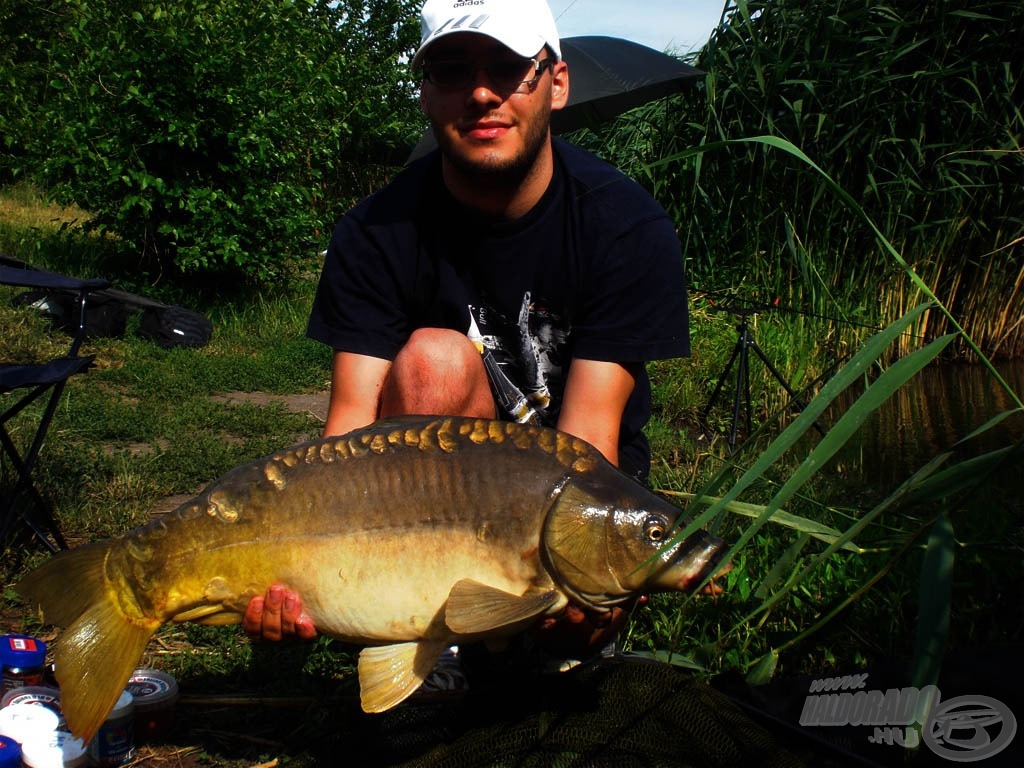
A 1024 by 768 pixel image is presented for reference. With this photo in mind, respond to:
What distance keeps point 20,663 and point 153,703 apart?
0.86 ft

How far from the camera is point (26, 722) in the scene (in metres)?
1.63

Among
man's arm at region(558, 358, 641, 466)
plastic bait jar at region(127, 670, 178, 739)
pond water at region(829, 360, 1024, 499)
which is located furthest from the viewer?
pond water at region(829, 360, 1024, 499)

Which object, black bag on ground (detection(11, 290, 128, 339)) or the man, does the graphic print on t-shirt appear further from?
black bag on ground (detection(11, 290, 128, 339))

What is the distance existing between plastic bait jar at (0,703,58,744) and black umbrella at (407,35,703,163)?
4233 mm

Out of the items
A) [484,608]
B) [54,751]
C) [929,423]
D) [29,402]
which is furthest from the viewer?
[929,423]

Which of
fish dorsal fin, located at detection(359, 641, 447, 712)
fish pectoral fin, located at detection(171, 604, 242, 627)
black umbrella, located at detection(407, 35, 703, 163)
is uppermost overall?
black umbrella, located at detection(407, 35, 703, 163)

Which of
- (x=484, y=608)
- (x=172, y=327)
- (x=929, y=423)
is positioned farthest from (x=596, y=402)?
(x=172, y=327)

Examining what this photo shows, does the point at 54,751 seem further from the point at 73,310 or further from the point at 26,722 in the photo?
the point at 73,310

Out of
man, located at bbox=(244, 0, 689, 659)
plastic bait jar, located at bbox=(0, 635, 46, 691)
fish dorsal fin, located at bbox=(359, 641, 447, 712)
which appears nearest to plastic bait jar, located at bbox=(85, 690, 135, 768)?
plastic bait jar, located at bbox=(0, 635, 46, 691)

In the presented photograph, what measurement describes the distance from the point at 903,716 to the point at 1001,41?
4008 millimetres

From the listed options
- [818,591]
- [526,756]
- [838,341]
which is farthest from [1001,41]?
[526,756]

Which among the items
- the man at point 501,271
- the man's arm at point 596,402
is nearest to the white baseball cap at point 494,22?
the man at point 501,271

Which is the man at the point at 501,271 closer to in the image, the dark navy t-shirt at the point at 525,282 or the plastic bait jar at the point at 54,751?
the dark navy t-shirt at the point at 525,282

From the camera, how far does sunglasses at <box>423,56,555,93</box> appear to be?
6.14 feet
